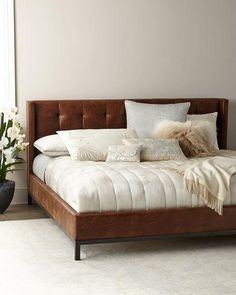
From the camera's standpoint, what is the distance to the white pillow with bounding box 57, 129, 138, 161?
15.9 feet

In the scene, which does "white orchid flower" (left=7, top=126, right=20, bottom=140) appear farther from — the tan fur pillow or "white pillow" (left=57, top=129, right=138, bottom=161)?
the tan fur pillow

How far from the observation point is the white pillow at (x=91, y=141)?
486 cm

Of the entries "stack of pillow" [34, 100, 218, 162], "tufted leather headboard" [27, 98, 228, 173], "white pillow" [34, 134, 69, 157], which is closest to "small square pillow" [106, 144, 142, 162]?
"stack of pillow" [34, 100, 218, 162]

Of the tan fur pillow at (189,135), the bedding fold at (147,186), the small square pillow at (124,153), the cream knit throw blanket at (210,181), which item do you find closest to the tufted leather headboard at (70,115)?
the tan fur pillow at (189,135)

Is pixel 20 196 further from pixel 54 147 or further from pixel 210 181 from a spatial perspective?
pixel 210 181

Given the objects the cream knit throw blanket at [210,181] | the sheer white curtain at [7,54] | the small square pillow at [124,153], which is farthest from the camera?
the sheer white curtain at [7,54]

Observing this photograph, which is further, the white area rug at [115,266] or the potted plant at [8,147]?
the potted plant at [8,147]

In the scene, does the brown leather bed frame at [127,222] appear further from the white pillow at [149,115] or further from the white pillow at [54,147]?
the white pillow at [149,115]

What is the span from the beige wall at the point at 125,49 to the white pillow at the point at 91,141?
70 centimetres

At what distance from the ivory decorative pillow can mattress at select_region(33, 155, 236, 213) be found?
45 centimetres

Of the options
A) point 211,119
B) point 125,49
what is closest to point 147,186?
point 211,119

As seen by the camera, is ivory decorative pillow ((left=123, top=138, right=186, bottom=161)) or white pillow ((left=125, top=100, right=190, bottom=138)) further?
white pillow ((left=125, top=100, right=190, bottom=138))

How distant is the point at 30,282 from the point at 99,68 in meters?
2.74

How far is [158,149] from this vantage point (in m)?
4.89
